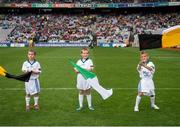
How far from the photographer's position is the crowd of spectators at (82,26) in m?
63.4

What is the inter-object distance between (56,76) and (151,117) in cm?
992

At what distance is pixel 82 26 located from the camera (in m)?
68.1

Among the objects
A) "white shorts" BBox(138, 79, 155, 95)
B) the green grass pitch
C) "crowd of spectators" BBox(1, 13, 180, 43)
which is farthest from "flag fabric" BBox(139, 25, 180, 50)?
"crowd of spectators" BBox(1, 13, 180, 43)

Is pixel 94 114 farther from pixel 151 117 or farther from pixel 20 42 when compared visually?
pixel 20 42

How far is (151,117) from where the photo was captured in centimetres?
1024

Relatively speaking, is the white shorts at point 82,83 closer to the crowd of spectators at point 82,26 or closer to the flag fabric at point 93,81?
the flag fabric at point 93,81

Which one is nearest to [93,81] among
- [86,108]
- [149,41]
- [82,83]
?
[82,83]

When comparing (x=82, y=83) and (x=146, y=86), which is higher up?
(x=82, y=83)

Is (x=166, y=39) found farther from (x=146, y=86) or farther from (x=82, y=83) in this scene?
(x=82, y=83)

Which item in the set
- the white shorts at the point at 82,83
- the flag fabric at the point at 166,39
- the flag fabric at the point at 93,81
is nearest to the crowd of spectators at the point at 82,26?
the white shorts at the point at 82,83

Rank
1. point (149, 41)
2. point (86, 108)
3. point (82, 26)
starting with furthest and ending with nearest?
point (82, 26)
point (86, 108)
point (149, 41)

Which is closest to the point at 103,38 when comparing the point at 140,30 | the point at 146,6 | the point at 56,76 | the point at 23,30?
the point at 140,30

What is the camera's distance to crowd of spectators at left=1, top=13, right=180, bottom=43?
6341 cm

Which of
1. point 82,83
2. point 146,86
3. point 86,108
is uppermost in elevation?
point 82,83
